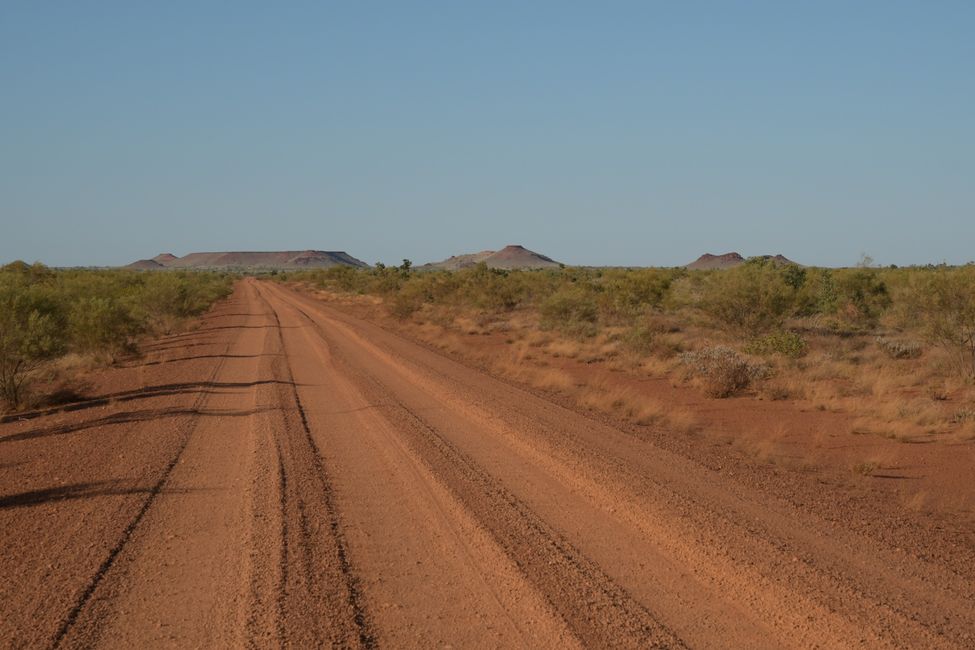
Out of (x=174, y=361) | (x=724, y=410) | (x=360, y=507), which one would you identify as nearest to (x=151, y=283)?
(x=174, y=361)

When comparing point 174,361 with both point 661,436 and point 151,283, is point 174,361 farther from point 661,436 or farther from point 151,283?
point 151,283

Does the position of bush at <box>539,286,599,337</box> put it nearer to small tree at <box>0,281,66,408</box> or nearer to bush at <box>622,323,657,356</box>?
bush at <box>622,323,657,356</box>

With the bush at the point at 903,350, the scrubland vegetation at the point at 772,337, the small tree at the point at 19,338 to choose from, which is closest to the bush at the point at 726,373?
the scrubland vegetation at the point at 772,337

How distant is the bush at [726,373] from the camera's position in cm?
1934

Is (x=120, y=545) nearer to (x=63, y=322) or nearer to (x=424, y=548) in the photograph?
(x=424, y=548)

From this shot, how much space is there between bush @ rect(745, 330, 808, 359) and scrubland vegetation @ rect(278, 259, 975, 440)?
0.04m

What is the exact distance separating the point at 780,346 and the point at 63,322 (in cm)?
2005

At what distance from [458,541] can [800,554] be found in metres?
3.27

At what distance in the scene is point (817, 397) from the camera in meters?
18.0

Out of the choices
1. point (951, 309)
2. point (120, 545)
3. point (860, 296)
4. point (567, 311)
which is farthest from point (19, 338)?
point (860, 296)

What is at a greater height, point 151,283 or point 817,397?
point 151,283

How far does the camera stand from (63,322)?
20672 millimetres

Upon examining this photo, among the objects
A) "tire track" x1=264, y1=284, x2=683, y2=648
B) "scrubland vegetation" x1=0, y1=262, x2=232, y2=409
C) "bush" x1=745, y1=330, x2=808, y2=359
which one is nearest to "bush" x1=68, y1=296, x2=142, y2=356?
"scrubland vegetation" x1=0, y1=262, x2=232, y2=409

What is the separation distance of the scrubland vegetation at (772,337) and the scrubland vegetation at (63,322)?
11772 mm
